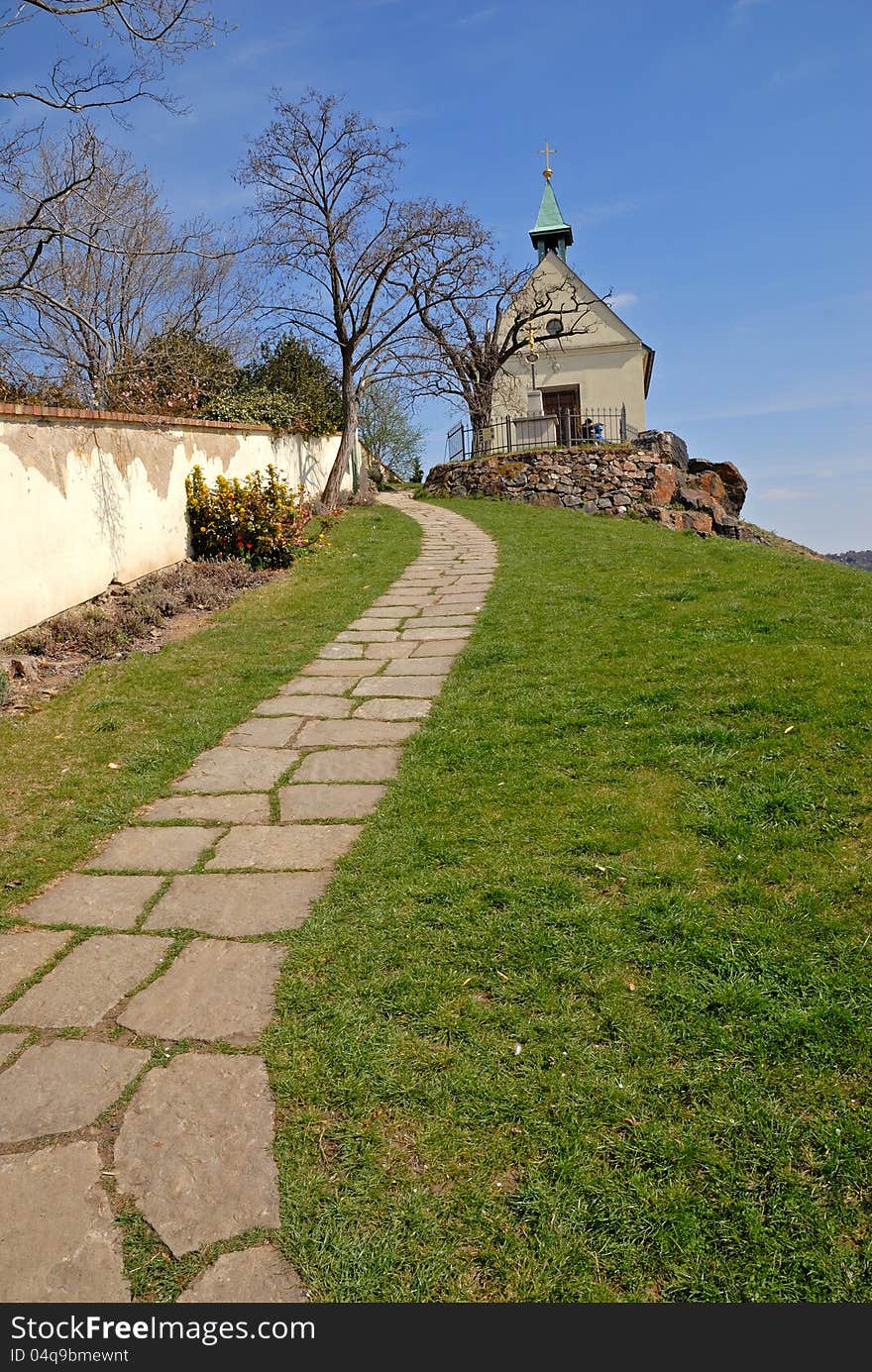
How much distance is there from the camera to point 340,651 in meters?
6.52

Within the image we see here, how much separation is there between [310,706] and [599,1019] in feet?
10.8

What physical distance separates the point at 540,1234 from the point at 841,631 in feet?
15.4

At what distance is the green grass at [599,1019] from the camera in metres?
1.70

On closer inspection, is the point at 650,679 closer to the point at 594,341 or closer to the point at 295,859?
the point at 295,859

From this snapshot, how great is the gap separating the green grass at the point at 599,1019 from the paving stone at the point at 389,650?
191 centimetres

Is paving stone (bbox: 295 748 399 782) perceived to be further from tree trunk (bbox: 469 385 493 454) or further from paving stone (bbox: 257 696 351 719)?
tree trunk (bbox: 469 385 493 454)

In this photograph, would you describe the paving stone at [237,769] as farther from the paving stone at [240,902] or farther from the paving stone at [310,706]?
the paving stone at [240,902]

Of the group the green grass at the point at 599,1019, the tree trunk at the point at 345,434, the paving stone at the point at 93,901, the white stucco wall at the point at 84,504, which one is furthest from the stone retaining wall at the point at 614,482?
the paving stone at the point at 93,901

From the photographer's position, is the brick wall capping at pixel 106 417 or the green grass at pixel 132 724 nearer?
the green grass at pixel 132 724

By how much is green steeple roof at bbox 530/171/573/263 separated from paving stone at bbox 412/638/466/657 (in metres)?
32.7

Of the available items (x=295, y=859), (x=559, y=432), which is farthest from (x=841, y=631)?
(x=559, y=432)

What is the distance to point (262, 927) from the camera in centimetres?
285

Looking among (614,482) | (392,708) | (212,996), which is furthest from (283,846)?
(614,482)

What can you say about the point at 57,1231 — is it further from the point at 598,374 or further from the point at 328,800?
the point at 598,374
